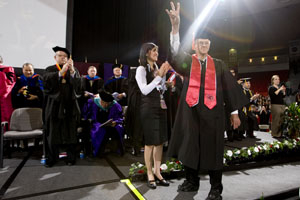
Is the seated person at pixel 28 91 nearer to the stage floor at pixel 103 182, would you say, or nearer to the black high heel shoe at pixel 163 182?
the stage floor at pixel 103 182

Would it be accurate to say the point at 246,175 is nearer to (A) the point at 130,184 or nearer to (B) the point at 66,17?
(A) the point at 130,184

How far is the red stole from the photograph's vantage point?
188 cm

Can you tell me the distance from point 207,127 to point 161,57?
5892 mm

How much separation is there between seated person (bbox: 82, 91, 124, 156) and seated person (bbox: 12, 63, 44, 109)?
99cm

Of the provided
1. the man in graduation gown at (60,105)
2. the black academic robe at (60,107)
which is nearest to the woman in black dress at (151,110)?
the man in graduation gown at (60,105)

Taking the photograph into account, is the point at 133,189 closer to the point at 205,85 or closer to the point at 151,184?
the point at 151,184

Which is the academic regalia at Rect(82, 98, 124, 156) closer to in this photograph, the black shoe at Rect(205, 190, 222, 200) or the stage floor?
the stage floor

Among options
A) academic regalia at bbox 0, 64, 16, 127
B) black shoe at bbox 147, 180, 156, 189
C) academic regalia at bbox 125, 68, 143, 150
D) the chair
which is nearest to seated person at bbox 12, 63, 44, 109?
the chair

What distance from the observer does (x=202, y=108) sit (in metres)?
1.87

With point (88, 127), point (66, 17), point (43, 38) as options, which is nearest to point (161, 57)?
point (66, 17)

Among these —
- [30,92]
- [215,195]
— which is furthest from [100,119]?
[215,195]

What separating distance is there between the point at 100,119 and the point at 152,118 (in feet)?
6.14

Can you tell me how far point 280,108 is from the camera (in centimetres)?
559

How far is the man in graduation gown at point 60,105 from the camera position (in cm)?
296
